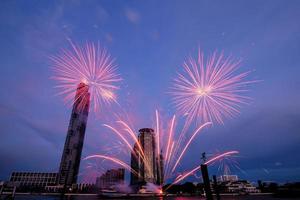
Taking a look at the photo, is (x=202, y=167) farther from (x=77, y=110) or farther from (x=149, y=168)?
(x=77, y=110)

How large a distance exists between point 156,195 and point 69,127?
4071 inches

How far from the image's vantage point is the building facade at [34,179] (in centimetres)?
18562

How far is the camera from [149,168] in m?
170

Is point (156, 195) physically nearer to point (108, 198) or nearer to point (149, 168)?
point (149, 168)

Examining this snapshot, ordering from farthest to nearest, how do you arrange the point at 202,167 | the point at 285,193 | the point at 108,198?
1. the point at 108,198
2. the point at 285,193
3. the point at 202,167

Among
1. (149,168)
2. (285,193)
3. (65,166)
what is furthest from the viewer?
(65,166)

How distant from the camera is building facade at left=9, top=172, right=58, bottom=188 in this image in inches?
7308

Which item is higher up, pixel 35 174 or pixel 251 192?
pixel 35 174

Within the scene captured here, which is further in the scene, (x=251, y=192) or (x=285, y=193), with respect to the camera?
(x=251, y=192)

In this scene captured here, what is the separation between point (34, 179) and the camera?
188 metres

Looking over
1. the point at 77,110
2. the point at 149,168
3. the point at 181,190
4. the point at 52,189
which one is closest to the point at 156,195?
the point at 149,168

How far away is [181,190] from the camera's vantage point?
18025cm

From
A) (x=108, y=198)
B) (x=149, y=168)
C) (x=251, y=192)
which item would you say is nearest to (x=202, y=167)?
(x=108, y=198)

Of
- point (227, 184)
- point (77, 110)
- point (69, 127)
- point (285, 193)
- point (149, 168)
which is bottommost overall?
point (285, 193)
